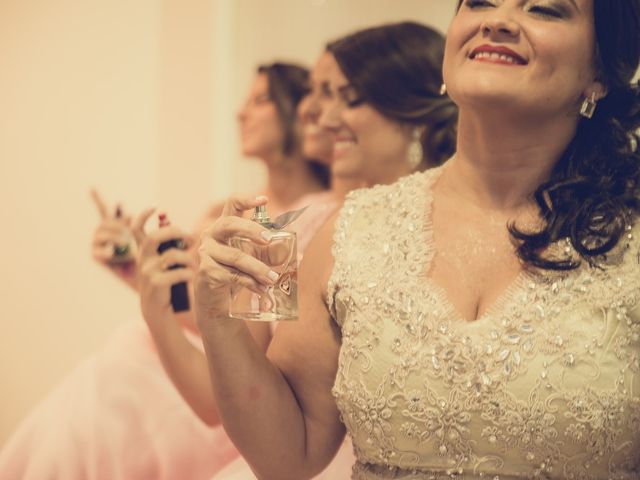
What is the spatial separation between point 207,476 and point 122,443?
247 mm

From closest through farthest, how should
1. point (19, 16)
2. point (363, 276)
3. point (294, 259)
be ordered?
1. point (294, 259)
2. point (363, 276)
3. point (19, 16)

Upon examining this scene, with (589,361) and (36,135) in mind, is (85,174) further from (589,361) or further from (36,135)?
(589,361)

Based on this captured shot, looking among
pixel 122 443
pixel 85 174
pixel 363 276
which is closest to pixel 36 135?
pixel 85 174

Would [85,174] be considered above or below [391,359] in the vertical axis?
below

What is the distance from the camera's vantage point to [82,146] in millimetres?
4258

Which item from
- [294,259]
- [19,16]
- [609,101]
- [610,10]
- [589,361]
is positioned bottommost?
[19,16]

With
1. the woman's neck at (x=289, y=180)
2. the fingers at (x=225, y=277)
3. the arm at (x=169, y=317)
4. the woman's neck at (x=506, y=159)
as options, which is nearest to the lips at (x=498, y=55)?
the woman's neck at (x=506, y=159)

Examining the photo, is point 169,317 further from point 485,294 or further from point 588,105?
point 588,105

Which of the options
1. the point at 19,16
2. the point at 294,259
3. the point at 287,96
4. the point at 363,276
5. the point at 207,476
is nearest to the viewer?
the point at 294,259

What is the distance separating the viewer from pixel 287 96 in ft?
10.5

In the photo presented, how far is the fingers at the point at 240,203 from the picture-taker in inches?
50.8

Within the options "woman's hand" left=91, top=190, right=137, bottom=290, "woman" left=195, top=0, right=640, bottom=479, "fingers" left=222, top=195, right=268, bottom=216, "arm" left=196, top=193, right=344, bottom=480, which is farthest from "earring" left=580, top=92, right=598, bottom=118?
"woman's hand" left=91, top=190, right=137, bottom=290

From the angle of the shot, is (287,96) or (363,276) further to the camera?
(287,96)

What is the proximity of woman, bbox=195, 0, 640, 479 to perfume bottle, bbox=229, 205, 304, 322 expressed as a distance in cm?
4
